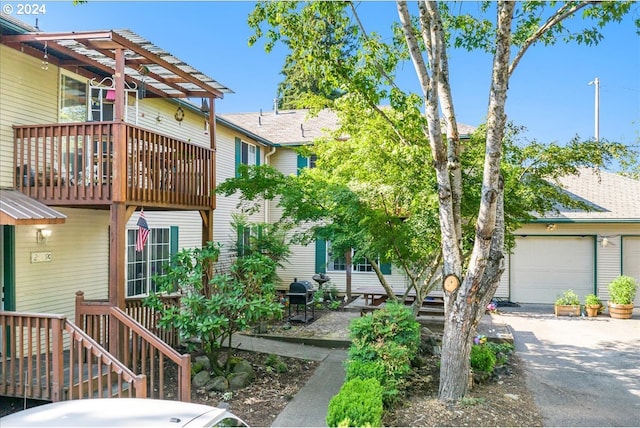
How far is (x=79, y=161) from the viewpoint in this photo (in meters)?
7.25

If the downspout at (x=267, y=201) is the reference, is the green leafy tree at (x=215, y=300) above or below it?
below

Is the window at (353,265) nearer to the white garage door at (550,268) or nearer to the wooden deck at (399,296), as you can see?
the wooden deck at (399,296)

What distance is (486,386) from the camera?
23.4 ft

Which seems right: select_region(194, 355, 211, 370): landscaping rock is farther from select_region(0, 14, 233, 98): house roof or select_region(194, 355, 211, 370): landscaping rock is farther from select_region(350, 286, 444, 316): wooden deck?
select_region(0, 14, 233, 98): house roof

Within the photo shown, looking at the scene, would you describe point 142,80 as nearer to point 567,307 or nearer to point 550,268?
point 567,307

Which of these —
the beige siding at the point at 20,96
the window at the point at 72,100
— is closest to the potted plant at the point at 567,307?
the window at the point at 72,100

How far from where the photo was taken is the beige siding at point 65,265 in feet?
23.9

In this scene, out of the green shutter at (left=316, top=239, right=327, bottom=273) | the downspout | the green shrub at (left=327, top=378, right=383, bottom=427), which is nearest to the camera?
the green shrub at (left=327, top=378, right=383, bottom=427)

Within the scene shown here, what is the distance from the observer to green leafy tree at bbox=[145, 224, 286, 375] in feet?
23.2

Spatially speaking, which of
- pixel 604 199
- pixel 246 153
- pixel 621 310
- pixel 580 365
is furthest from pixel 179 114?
pixel 604 199

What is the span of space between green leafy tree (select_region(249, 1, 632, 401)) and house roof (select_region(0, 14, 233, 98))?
1.72 meters

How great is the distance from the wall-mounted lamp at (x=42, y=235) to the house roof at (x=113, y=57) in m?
2.80

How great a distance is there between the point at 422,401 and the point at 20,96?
7.52 meters

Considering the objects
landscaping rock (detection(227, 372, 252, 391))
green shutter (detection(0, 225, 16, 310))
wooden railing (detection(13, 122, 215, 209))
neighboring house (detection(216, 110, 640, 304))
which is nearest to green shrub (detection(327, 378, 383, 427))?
landscaping rock (detection(227, 372, 252, 391))
